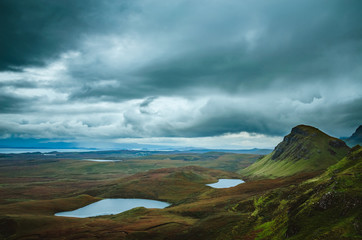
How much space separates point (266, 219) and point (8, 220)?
120320 mm

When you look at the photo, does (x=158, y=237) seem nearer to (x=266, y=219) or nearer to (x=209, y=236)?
(x=209, y=236)

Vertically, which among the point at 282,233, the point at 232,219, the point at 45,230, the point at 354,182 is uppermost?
the point at 354,182

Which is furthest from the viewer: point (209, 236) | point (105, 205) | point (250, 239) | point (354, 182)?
point (105, 205)

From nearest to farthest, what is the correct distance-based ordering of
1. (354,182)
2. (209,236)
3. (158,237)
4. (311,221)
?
(311,221) < (354,182) < (209,236) < (158,237)

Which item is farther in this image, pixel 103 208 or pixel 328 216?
pixel 103 208

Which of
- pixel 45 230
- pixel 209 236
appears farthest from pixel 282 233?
pixel 45 230

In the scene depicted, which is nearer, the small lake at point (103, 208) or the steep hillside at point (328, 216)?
the steep hillside at point (328, 216)

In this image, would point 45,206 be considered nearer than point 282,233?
No

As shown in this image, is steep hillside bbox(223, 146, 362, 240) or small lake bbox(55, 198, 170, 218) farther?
small lake bbox(55, 198, 170, 218)

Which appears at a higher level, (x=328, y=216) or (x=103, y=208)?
(x=328, y=216)

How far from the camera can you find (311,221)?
4412cm

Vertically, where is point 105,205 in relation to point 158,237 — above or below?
below

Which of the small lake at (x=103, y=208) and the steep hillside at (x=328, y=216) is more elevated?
the steep hillside at (x=328, y=216)

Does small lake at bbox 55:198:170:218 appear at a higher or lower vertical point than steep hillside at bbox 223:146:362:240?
lower
